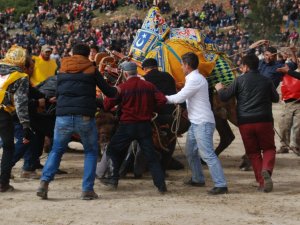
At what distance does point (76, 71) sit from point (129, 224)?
2.05 metres

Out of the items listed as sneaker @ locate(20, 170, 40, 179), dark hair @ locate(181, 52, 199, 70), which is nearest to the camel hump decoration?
dark hair @ locate(181, 52, 199, 70)

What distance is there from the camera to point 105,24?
48469mm

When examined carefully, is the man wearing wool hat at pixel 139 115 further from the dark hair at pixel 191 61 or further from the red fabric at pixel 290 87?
the red fabric at pixel 290 87

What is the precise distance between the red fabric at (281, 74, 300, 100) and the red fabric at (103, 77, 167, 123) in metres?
3.86

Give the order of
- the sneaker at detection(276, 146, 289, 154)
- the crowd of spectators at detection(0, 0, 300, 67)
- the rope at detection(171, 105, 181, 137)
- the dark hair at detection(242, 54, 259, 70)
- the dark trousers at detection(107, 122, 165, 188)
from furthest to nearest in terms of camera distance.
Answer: the crowd of spectators at detection(0, 0, 300, 67) < the sneaker at detection(276, 146, 289, 154) < the rope at detection(171, 105, 181, 137) < the dark hair at detection(242, 54, 259, 70) < the dark trousers at detection(107, 122, 165, 188)

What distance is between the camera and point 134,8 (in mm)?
52469

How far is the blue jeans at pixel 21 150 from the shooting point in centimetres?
916

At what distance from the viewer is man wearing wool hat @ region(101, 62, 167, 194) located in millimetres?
8281

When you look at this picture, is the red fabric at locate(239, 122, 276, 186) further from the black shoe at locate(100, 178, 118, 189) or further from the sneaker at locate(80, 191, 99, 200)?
the sneaker at locate(80, 191, 99, 200)

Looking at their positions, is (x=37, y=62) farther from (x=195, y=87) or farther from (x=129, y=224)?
(x=129, y=224)

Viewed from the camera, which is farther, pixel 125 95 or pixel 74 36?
pixel 74 36

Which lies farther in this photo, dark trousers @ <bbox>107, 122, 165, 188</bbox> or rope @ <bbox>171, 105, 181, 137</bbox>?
rope @ <bbox>171, 105, 181, 137</bbox>

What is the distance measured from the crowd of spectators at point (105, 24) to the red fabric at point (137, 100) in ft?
68.3

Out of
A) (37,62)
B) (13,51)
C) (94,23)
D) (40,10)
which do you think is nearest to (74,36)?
(94,23)
